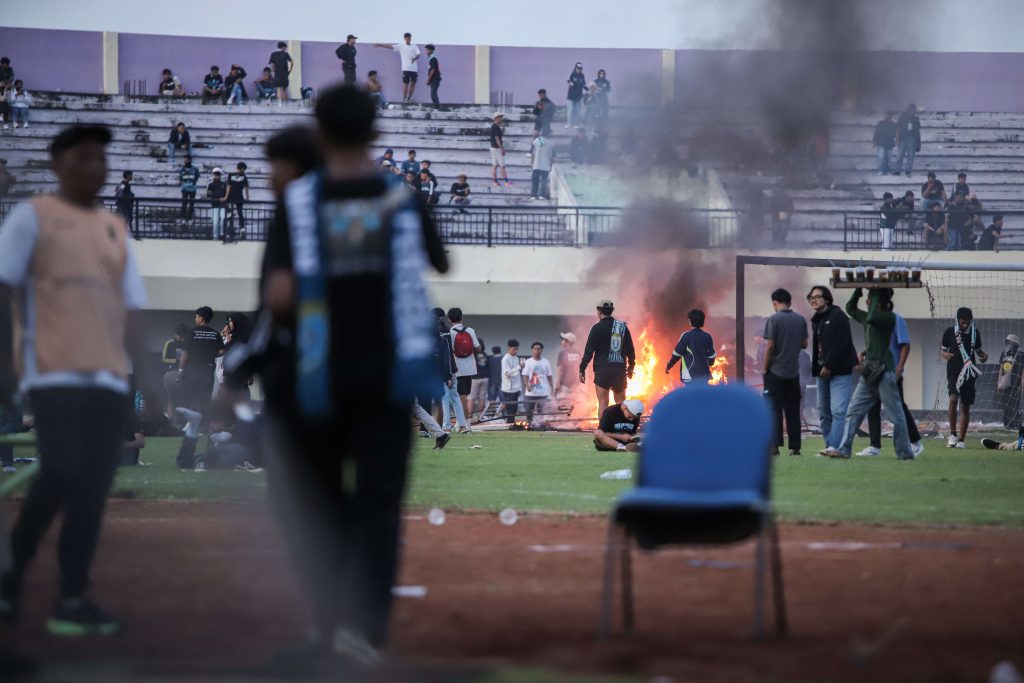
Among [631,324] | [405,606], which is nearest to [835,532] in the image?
[405,606]

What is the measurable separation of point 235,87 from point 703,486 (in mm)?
33190

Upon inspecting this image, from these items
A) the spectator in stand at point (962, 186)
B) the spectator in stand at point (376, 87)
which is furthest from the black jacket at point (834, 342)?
the spectator in stand at point (376, 87)

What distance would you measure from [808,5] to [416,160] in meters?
10.2

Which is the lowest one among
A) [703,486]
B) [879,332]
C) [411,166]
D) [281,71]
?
[703,486]

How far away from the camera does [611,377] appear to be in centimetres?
1972

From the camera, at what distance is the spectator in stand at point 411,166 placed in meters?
32.4

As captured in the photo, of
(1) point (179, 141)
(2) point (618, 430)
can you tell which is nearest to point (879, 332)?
(2) point (618, 430)

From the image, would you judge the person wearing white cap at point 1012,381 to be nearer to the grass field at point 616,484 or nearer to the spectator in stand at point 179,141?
the grass field at point 616,484

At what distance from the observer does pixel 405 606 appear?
19.9ft

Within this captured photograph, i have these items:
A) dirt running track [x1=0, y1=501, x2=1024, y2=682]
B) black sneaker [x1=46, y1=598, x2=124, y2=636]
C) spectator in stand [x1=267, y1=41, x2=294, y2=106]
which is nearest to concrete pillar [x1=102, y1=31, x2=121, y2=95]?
spectator in stand [x1=267, y1=41, x2=294, y2=106]

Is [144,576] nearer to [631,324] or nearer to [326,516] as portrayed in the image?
[326,516]

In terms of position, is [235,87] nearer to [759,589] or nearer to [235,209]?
[235,209]

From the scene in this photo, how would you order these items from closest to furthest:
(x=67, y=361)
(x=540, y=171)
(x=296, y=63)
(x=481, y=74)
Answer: (x=67, y=361) → (x=540, y=171) → (x=296, y=63) → (x=481, y=74)

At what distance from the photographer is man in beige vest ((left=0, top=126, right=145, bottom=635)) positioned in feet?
18.2
